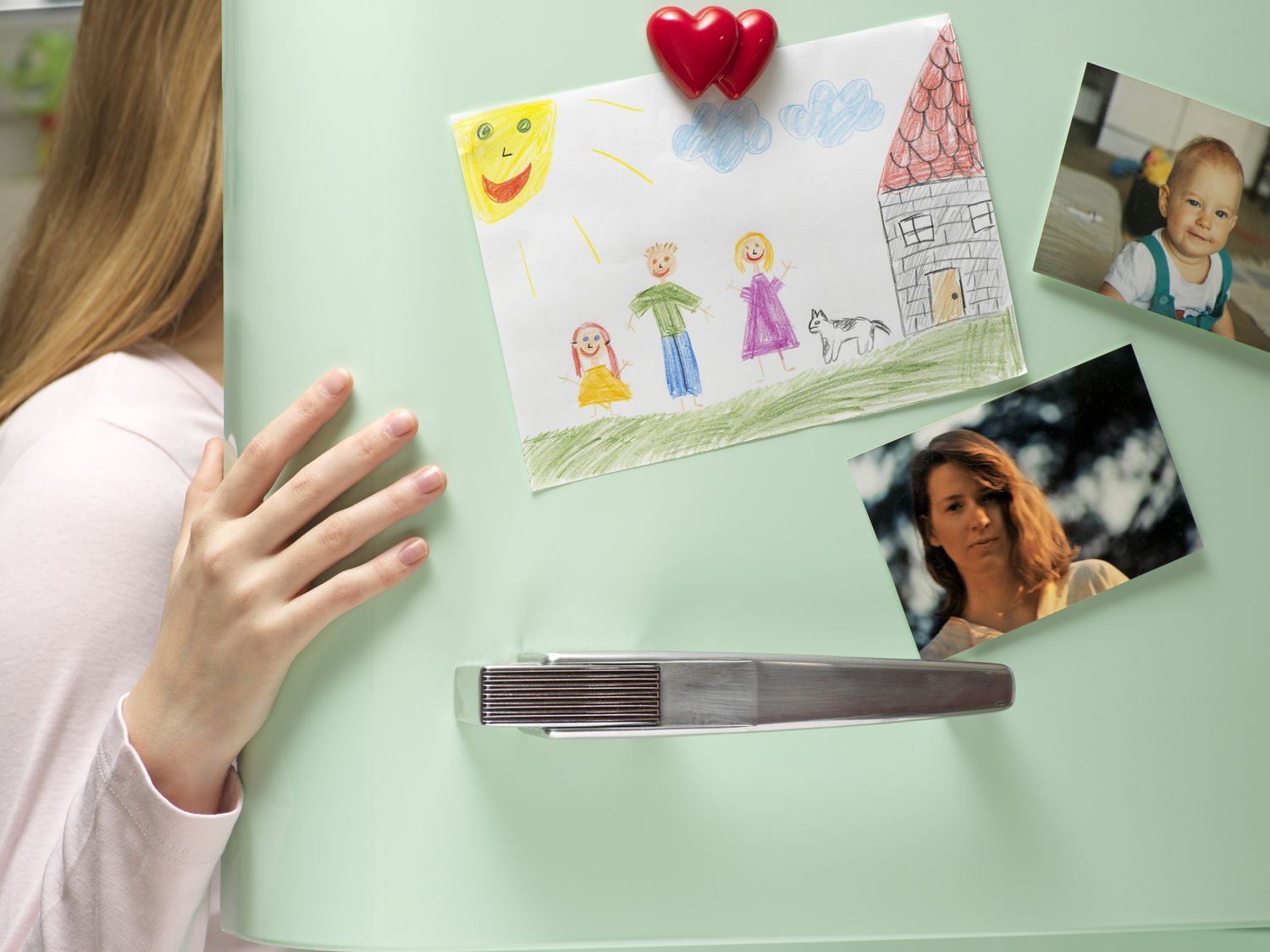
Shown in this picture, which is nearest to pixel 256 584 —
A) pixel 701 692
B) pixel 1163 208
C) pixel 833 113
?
pixel 701 692

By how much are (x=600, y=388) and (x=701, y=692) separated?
0.39ft

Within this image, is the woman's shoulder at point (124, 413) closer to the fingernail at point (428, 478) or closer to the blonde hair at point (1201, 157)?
the fingernail at point (428, 478)

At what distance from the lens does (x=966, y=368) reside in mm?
400

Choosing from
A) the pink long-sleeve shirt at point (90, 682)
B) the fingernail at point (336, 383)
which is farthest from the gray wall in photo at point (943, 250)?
the pink long-sleeve shirt at point (90, 682)

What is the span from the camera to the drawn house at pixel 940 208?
0.39 metres

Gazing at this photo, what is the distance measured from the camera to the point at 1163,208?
1.33 feet

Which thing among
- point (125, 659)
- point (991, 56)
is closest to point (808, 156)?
point (991, 56)

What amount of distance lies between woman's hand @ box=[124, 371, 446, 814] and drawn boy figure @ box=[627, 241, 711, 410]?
97mm

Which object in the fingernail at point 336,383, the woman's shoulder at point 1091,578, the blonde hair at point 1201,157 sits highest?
the blonde hair at point 1201,157

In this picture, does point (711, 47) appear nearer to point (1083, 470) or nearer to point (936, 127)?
point (936, 127)

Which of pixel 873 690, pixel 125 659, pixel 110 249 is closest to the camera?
pixel 873 690

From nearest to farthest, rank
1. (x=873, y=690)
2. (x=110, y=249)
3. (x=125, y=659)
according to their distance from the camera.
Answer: (x=873, y=690), (x=125, y=659), (x=110, y=249)

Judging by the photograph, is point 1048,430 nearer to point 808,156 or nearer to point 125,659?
point 808,156

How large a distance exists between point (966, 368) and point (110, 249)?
62cm
